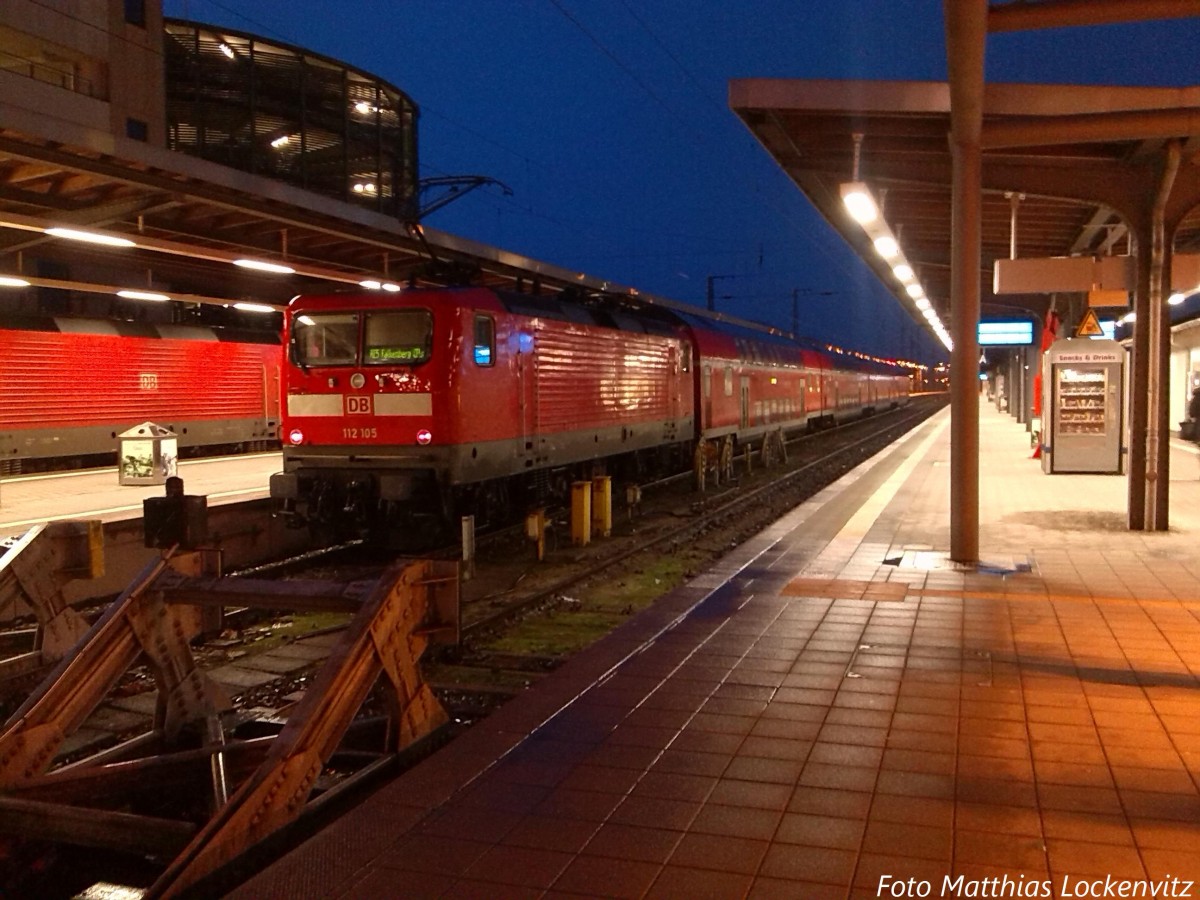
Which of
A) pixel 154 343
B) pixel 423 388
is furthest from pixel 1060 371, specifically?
pixel 154 343

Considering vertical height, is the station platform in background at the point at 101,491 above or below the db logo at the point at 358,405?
below

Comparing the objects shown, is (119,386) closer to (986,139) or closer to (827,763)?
(986,139)

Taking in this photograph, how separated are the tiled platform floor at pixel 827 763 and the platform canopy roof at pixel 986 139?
12.7 ft

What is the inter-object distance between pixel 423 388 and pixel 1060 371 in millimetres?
10779

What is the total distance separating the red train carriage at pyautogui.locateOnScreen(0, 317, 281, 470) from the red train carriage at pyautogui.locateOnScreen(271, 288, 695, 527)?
9.45 metres

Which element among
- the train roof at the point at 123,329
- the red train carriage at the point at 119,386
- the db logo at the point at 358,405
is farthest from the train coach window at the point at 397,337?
the train roof at the point at 123,329

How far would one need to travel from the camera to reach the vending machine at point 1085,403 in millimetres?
16141

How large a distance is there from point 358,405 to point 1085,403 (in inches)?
458

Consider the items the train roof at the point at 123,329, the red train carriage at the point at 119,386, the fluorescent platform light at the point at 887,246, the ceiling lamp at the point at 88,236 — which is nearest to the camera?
the ceiling lamp at the point at 88,236

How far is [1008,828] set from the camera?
Result: 3.76 meters

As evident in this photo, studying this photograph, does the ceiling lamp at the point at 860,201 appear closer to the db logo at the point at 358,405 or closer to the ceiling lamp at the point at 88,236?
the db logo at the point at 358,405

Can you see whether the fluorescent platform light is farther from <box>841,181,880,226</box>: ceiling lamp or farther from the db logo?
the db logo

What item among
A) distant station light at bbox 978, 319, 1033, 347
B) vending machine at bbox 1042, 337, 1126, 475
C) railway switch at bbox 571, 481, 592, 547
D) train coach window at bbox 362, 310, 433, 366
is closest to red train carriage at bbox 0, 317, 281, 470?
train coach window at bbox 362, 310, 433, 366

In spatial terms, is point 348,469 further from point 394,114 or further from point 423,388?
point 394,114
